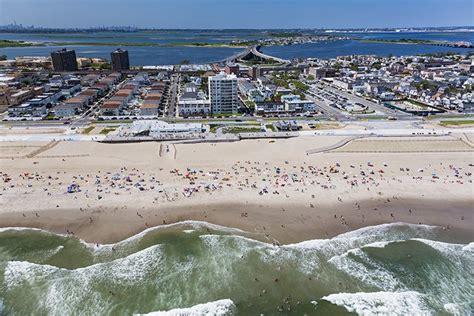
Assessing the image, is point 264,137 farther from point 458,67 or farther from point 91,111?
point 458,67

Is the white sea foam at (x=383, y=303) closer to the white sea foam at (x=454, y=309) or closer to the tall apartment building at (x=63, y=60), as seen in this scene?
the white sea foam at (x=454, y=309)

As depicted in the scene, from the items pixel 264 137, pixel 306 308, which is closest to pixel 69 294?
pixel 306 308

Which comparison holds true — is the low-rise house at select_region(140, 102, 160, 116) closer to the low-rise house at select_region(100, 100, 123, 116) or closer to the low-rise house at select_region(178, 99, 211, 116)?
the low-rise house at select_region(178, 99, 211, 116)

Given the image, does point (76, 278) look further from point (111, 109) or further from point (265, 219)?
point (111, 109)

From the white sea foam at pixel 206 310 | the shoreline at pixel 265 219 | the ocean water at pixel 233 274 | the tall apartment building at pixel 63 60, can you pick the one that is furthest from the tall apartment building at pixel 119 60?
the white sea foam at pixel 206 310

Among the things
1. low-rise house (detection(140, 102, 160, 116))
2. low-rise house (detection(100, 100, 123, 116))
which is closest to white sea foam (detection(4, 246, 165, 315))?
low-rise house (detection(140, 102, 160, 116))

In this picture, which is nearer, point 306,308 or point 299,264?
point 306,308

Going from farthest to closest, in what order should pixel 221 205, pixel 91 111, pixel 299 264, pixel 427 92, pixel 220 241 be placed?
pixel 427 92 → pixel 91 111 → pixel 221 205 → pixel 220 241 → pixel 299 264
